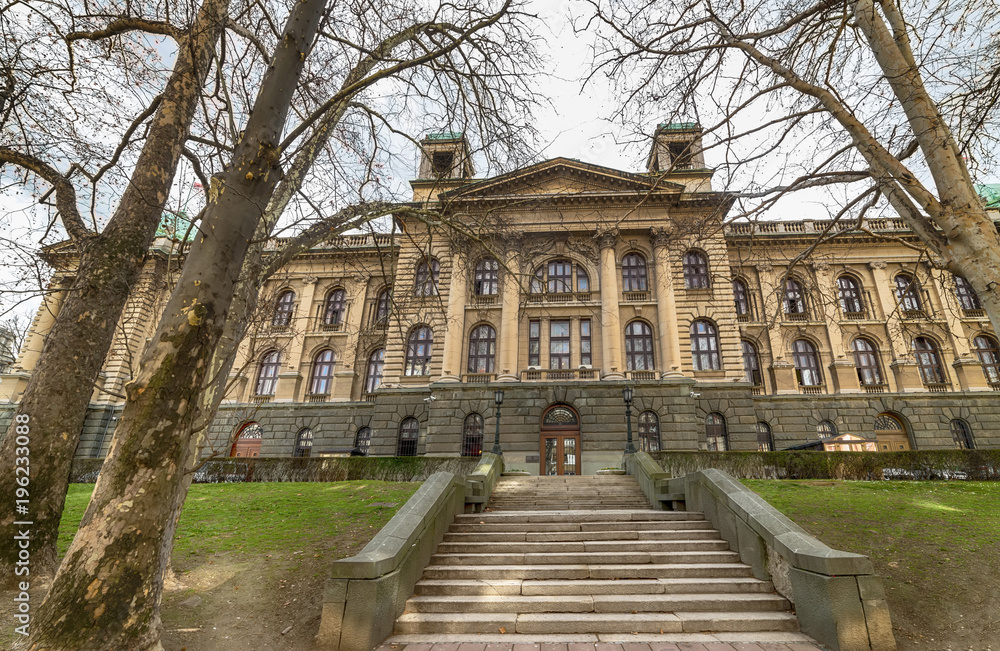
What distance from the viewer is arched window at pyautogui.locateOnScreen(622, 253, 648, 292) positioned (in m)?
24.7

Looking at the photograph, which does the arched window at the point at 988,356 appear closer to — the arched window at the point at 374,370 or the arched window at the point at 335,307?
the arched window at the point at 374,370

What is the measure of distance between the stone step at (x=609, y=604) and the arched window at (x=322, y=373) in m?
25.1

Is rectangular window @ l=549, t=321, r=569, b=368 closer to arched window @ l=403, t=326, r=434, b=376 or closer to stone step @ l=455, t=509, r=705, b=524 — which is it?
arched window @ l=403, t=326, r=434, b=376

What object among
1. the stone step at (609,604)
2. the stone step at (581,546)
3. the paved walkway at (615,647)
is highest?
the stone step at (581,546)

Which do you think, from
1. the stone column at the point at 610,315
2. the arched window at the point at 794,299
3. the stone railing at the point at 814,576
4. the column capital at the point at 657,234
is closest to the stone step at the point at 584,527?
the stone railing at the point at 814,576

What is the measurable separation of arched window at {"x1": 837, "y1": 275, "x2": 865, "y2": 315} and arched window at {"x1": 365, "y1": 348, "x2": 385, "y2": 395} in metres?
28.8

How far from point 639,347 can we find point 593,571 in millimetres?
18119

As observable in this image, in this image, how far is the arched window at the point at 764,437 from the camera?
24.7m

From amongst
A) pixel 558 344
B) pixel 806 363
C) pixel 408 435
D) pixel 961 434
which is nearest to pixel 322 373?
pixel 408 435

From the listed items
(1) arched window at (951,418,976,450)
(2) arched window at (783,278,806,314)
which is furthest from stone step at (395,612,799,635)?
(1) arched window at (951,418,976,450)

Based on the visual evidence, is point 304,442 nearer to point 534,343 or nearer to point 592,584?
point 534,343

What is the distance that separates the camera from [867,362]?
26625 millimetres

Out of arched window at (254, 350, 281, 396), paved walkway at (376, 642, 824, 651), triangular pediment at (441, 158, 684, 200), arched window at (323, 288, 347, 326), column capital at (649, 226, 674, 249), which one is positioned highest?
triangular pediment at (441, 158, 684, 200)

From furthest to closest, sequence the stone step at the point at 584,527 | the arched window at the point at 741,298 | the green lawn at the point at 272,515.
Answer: the arched window at the point at 741,298 → the stone step at the point at 584,527 → the green lawn at the point at 272,515
